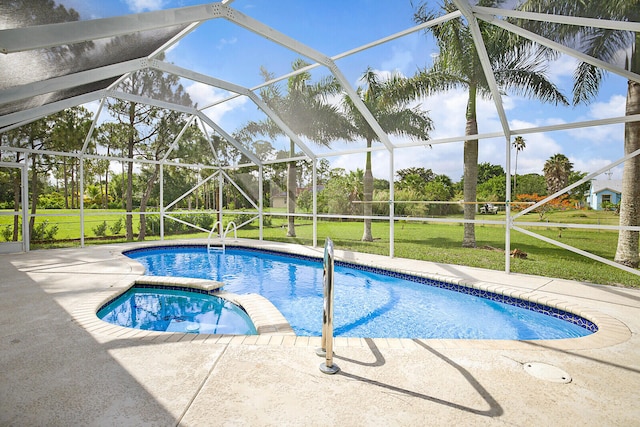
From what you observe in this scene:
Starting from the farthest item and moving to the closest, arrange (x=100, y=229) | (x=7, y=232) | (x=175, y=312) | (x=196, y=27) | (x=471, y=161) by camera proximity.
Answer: (x=100, y=229) < (x=7, y=232) < (x=471, y=161) < (x=196, y=27) < (x=175, y=312)

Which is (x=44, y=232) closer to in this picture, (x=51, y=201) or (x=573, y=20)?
(x=51, y=201)

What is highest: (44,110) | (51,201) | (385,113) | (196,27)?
(385,113)

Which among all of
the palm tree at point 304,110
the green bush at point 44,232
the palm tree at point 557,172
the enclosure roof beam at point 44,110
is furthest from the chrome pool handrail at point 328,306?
the palm tree at point 557,172

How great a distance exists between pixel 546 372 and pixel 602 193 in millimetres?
9734

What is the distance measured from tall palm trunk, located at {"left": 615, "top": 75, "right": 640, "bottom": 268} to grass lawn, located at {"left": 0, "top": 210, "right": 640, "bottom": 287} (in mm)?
722

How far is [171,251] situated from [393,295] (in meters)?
7.08

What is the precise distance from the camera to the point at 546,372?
2246 millimetres

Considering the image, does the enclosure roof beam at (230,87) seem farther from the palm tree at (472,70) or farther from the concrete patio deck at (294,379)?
the concrete patio deck at (294,379)

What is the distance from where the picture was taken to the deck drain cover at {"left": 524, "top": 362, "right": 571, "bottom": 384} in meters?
2.16

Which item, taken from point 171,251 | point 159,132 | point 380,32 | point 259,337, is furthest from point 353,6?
point 159,132

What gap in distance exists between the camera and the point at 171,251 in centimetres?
964

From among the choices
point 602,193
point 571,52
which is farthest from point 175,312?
point 602,193

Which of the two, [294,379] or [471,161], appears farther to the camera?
[471,161]

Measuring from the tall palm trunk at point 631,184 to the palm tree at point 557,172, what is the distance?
5.98 metres
